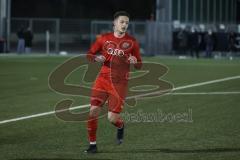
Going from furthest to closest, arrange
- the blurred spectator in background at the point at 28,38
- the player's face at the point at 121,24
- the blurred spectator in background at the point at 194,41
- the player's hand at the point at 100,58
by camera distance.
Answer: the blurred spectator in background at the point at 194,41, the blurred spectator in background at the point at 28,38, the player's hand at the point at 100,58, the player's face at the point at 121,24

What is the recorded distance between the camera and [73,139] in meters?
12.3

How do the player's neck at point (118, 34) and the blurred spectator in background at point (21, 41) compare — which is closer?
the player's neck at point (118, 34)

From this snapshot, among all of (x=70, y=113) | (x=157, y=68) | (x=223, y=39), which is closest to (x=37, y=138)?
(x=70, y=113)

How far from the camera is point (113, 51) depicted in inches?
430

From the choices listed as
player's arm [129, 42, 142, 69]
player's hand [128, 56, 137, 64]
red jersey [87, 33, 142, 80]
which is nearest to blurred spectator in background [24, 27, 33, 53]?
player's arm [129, 42, 142, 69]

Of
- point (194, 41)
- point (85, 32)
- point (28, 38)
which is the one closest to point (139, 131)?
point (28, 38)

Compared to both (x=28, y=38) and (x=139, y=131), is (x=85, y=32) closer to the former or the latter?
(x=28, y=38)

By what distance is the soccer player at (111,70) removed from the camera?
1081cm

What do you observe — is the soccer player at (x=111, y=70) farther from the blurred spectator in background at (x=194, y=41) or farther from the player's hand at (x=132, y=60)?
the blurred spectator in background at (x=194, y=41)

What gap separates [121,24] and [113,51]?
451 mm

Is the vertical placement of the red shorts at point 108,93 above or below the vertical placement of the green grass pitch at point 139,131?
above

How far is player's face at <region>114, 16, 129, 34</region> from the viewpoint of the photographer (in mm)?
10602

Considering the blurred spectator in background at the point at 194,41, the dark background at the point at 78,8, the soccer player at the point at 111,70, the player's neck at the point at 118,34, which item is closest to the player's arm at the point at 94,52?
the soccer player at the point at 111,70

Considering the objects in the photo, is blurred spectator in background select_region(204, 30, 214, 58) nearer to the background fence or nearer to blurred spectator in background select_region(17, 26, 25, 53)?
the background fence
